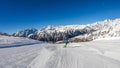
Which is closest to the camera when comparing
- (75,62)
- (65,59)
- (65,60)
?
(75,62)

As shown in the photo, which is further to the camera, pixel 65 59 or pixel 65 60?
pixel 65 59

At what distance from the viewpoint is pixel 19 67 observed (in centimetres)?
755

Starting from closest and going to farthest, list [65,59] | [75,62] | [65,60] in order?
1. [75,62]
2. [65,60]
3. [65,59]

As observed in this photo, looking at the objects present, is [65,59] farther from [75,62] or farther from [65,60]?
[75,62]

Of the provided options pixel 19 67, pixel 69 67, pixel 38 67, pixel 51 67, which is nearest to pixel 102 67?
pixel 69 67

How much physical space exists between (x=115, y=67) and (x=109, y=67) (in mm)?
257

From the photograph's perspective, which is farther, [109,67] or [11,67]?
[11,67]

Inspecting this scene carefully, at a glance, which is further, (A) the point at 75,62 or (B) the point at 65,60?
(B) the point at 65,60

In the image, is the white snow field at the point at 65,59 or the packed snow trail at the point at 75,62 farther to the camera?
the white snow field at the point at 65,59

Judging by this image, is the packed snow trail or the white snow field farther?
the white snow field

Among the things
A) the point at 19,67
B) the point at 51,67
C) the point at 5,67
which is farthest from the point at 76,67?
the point at 5,67

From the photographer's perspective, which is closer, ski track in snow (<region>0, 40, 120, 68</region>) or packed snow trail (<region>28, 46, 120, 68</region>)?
packed snow trail (<region>28, 46, 120, 68</region>)

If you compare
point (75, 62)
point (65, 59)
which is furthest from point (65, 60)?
point (75, 62)

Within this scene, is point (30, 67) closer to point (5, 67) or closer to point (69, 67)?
point (5, 67)
